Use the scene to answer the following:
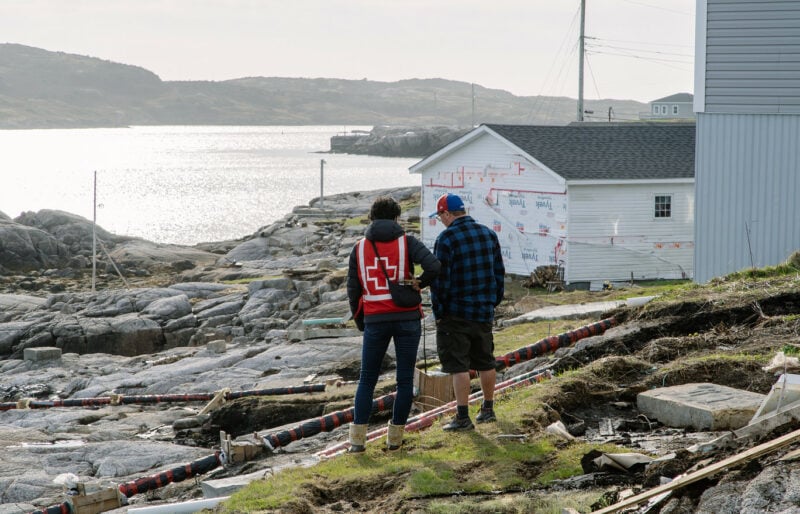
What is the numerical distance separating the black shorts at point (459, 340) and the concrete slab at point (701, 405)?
4.92 ft

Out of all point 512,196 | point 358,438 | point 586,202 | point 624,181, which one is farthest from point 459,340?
point 512,196

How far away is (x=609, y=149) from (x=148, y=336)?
47.0 feet

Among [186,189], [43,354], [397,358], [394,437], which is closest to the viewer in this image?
[397,358]

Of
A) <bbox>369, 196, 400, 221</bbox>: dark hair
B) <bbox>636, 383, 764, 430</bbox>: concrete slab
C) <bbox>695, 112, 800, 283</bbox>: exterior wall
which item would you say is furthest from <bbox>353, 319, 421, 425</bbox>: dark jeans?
<bbox>695, 112, 800, 283</bbox>: exterior wall

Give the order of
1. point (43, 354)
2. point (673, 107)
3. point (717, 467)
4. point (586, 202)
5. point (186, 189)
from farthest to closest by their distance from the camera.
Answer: point (186, 189) < point (673, 107) < point (586, 202) < point (43, 354) < point (717, 467)

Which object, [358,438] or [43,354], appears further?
[43,354]

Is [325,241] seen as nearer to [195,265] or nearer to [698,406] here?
[195,265]

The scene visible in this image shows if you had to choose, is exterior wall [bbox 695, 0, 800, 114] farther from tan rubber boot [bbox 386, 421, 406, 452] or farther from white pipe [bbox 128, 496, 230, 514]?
white pipe [bbox 128, 496, 230, 514]

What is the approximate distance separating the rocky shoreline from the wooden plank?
5.89 m

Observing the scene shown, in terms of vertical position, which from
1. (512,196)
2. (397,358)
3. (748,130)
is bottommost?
(397,358)

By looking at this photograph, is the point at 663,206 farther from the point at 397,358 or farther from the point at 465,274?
the point at 397,358

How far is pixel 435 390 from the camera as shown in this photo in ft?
35.9

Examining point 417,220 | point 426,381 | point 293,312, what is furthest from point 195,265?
point 426,381

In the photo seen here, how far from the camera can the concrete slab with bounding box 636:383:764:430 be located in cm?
809
